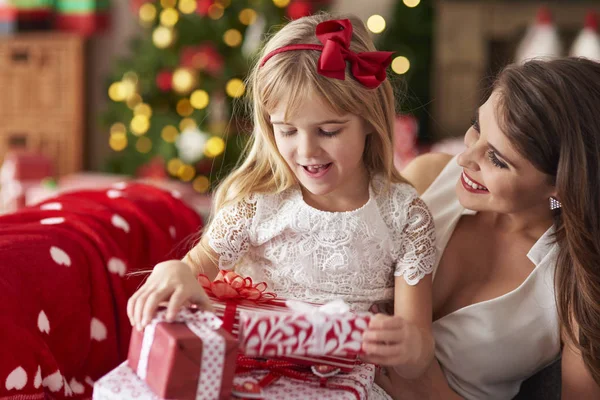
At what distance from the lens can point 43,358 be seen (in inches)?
55.9

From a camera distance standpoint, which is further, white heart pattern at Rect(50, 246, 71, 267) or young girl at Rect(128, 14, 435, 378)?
white heart pattern at Rect(50, 246, 71, 267)

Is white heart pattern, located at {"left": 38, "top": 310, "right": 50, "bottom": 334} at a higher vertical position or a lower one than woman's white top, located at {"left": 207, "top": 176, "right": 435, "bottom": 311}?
lower

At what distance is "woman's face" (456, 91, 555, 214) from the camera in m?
1.40

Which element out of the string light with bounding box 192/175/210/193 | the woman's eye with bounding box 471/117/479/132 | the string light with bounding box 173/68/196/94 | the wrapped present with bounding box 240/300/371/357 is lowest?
the string light with bounding box 192/175/210/193

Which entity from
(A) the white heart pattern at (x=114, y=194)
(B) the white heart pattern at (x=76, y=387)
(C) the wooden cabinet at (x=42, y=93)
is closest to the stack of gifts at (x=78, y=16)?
(C) the wooden cabinet at (x=42, y=93)

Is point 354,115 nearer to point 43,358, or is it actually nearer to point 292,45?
point 292,45

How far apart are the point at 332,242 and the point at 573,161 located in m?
0.45

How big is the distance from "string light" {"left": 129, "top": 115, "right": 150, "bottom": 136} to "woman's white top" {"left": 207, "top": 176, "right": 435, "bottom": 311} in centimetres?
314

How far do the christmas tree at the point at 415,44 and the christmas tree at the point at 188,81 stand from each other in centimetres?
65

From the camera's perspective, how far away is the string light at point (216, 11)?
4.38 m

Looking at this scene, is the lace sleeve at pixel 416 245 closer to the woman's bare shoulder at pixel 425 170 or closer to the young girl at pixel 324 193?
the young girl at pixel 324 193

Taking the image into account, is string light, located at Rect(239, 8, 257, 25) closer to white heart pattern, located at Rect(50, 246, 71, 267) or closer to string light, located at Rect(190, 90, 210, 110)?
string light, located at Rect(190, 90, 210, 110)

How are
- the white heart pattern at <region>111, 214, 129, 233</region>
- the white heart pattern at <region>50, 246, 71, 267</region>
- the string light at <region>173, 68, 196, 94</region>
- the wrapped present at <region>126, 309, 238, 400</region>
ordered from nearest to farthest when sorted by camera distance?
the wrapped present at <region>126, 309, 238, 400</region> → the white heart pattern at <region>50, 246, 71, 267</region> → the white heart pattern at <region>111, 214, 129, 233</region> → the string light at <region>173, 68, 196, 94</region>

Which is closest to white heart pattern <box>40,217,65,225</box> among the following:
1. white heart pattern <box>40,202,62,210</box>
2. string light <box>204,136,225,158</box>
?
white heart pattern <box>40,202,62,210</box>
